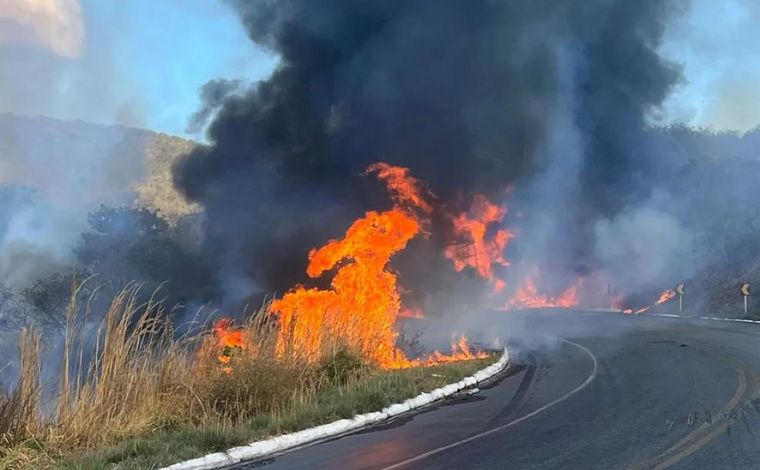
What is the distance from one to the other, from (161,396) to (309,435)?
74.6 inches

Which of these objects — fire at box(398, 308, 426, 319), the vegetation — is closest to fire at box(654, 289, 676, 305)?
fire at box(398, 308, 426, 319)

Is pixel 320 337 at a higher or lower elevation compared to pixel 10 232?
lower

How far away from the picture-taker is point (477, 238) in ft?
80.5

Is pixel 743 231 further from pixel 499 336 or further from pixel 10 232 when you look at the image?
pixel 10 232

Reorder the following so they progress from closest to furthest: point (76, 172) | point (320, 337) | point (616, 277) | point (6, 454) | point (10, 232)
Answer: point (6, 454) < point (320, 337) < point (10, 232) < point (616, 277) < point (76, 172)

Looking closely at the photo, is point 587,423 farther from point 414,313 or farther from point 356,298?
A: point 414,313

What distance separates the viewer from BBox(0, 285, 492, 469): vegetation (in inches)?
273

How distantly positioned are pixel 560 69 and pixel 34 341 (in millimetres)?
26472

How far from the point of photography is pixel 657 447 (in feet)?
22.3

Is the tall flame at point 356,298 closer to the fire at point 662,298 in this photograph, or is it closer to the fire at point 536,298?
the fire at point 536,298

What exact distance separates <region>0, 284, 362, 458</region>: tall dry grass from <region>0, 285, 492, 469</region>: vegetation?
0.04ft

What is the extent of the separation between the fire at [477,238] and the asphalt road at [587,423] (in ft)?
29.2

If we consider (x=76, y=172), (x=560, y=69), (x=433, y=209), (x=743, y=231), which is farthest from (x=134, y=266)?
(x=76, y=172)

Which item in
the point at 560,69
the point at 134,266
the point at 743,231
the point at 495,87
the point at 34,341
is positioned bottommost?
the point at 34,341
